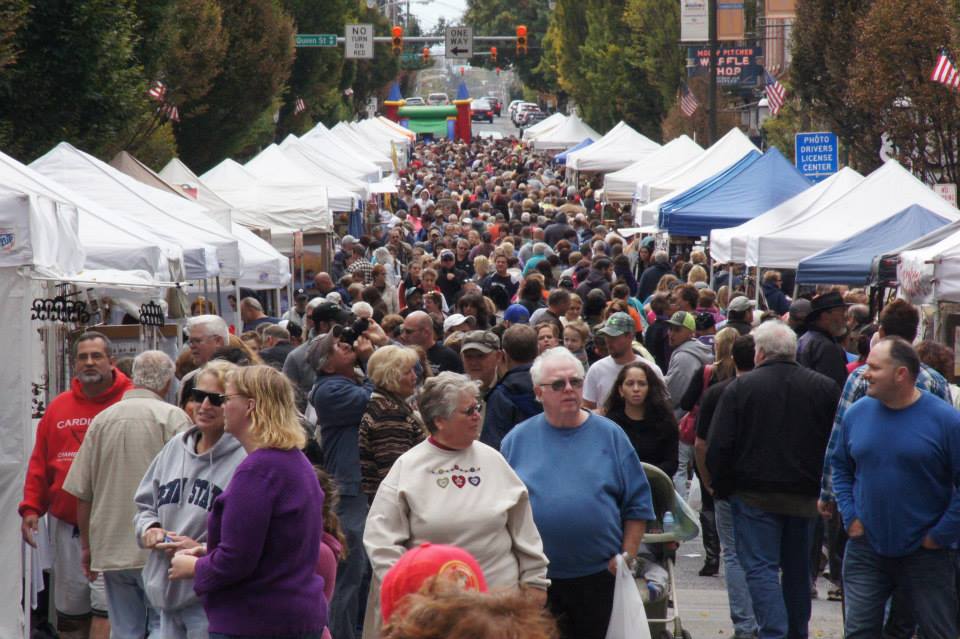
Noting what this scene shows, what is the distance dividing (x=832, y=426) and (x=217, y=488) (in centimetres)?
336

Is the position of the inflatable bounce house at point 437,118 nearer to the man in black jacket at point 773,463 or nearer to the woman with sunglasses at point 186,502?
the man in black jacket at point 773,463

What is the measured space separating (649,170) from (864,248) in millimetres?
15958

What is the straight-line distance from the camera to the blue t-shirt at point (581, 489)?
5.73m

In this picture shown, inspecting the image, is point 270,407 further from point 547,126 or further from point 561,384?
point 547,126

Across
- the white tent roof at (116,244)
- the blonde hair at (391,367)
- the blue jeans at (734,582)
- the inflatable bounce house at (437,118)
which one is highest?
the inflatable bounce house at (437,118)

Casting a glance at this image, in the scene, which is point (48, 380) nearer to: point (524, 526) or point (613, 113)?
point (524, 526)

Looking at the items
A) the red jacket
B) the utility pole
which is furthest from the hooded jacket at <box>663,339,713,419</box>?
the utility pole

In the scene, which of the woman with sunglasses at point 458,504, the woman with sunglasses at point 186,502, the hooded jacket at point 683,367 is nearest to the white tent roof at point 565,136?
the hooded jacket at point 683,367

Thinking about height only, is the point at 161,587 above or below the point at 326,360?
below

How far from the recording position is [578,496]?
18.8 feet

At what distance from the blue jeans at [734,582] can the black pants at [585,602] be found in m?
2.08

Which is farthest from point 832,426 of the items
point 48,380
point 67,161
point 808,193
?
point 808,193

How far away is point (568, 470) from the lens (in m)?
5.78

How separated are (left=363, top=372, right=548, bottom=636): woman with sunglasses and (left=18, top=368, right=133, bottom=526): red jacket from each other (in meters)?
2.42
